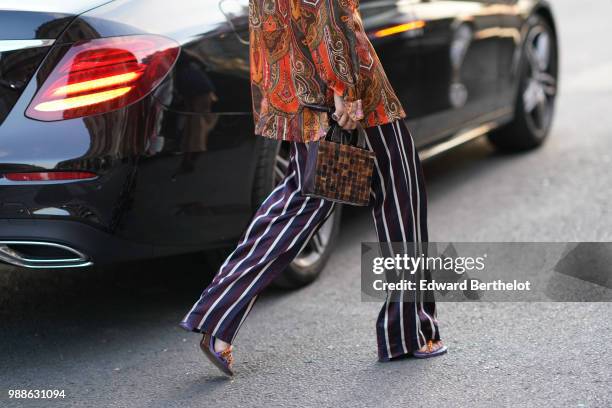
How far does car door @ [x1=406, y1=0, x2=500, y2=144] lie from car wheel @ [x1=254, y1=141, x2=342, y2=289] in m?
0.72

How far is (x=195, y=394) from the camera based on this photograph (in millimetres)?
3344

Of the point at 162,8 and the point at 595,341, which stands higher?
the point at 162,8

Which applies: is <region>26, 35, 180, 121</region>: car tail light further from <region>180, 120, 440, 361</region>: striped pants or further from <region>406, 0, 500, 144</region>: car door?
<region>406, 0, 500, 144</region>: car door

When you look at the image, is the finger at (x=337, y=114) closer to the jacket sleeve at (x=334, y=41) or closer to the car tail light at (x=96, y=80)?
the jacket sleeve at (x=334, y=41)

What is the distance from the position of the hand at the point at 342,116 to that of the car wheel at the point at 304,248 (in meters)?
0.67

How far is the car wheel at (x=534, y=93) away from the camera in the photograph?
20.4 ft

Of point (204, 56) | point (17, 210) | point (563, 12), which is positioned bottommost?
point (17, 210)

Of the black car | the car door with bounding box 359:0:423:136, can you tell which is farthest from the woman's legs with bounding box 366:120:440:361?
the car door with bounding box 359:0:423:136

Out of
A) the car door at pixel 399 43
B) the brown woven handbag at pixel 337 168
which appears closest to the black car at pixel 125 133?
the brown woven handbag at pixel 337 168

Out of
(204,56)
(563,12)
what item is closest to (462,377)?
(204,56)

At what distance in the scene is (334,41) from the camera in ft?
9.87

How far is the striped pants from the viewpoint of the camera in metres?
3.29

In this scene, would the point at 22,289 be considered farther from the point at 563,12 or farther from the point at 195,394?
the point at 563,12

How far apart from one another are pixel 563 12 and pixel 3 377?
11386 mm
